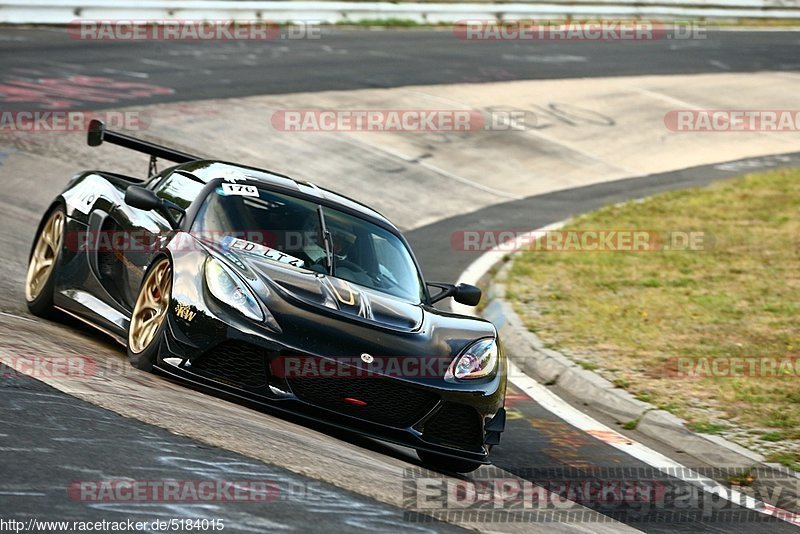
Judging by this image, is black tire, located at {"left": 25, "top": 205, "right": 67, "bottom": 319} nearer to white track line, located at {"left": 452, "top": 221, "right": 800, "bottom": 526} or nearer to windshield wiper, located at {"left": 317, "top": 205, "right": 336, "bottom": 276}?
windshield wiper, located at {"left": 317, "top": 205, "right": 336, "bottom": 276}

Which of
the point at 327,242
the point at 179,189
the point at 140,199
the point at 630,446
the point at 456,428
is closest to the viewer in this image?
the point at 456,428

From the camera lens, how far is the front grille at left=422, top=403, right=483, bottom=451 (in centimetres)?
617

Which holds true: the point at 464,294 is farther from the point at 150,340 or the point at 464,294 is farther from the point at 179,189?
the point at 150,340

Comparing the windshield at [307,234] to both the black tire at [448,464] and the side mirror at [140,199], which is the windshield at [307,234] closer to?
the side mirror at [140,199]

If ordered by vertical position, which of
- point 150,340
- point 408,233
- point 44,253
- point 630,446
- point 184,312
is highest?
point 184,312

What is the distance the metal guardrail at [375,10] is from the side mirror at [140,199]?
17.8m

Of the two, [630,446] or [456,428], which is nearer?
A: [456,428]

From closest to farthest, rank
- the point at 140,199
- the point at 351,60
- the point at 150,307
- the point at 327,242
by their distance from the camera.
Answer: the point at 150,307
the point at 140,199
the point at 327,242
the point at 351,60

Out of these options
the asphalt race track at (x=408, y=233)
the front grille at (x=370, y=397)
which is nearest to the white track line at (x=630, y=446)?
the asphalt race track at (x=408, y=233)

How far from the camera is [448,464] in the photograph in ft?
21.1

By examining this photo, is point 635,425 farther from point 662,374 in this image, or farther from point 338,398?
point 338,398

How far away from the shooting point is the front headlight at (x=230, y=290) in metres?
6.03

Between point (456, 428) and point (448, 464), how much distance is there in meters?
0.27

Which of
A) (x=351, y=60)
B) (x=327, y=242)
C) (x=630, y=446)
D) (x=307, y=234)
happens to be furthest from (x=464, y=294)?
(x=351, y=60)
